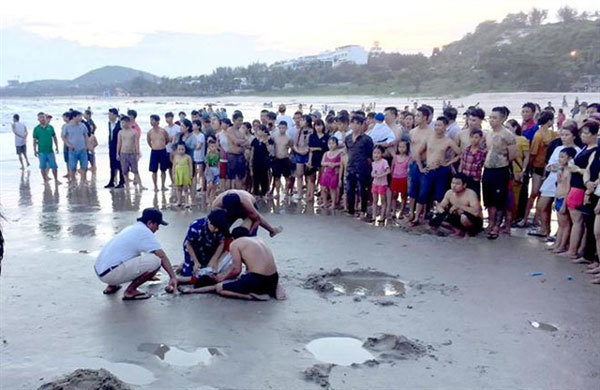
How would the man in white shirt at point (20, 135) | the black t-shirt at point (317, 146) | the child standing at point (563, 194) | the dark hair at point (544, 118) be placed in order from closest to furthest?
the child standing at point (563, 194) → the dark hair at point (544, 118) → the black t-shirt at point (317, 146) → the man in white shirt at point (20, 135)

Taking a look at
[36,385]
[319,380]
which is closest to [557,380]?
[319,380]

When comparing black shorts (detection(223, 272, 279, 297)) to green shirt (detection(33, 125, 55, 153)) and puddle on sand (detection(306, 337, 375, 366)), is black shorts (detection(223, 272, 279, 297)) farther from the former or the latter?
green shirt (detection(33, 125, 55, 153))

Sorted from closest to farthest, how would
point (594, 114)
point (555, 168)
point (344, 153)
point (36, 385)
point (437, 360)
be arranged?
point (36, 385) < point (437, 360) < point (555, 168) < point (594, 114) < point (344, 153)

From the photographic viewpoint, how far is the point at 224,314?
589 cm

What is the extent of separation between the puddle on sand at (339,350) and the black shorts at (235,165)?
7.07 m

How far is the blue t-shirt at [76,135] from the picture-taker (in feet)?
46.4

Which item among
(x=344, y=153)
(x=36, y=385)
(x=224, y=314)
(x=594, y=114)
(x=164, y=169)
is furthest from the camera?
(x=164, y=169)

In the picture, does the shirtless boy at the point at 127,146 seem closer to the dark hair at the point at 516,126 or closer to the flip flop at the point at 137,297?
the flip flop at the point at 137,297

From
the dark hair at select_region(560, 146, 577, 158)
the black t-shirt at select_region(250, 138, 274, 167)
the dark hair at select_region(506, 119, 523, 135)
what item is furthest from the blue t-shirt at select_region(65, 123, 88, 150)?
the dark hair at select_region(560, 146, 577, 158)

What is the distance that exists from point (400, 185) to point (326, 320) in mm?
4921

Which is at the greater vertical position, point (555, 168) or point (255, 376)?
point (555, 168)

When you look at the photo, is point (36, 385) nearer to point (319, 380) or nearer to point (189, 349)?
point (189, 349)

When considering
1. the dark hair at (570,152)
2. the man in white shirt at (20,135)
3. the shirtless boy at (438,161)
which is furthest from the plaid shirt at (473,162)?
the man in white shirt at (20,135)

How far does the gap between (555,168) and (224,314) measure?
5083 millimetres
